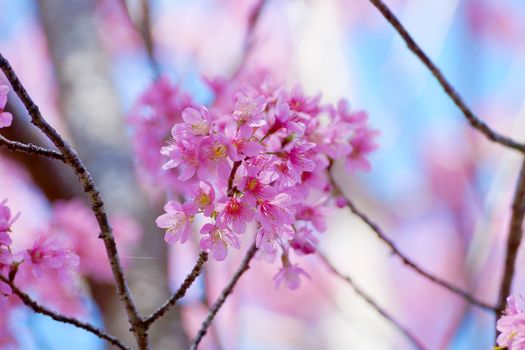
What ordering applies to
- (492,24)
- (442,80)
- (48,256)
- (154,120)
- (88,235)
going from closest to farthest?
1. (48,256)
2. (442,80)
3. (154,120)
4. (88,235)
5. (492,24)

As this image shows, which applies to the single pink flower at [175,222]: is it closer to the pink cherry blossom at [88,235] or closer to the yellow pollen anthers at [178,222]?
the yellow pollen anthers at [178,222]

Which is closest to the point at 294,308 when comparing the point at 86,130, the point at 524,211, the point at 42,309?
the point at 86,130

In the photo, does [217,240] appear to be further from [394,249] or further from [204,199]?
[394,249]

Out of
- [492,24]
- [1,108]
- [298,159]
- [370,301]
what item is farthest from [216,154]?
[492,24]

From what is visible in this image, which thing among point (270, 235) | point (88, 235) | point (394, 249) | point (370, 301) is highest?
point (270, 235)

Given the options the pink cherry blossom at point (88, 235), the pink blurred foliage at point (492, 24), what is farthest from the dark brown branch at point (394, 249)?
the pink blurred foliage at point (492, 24)
